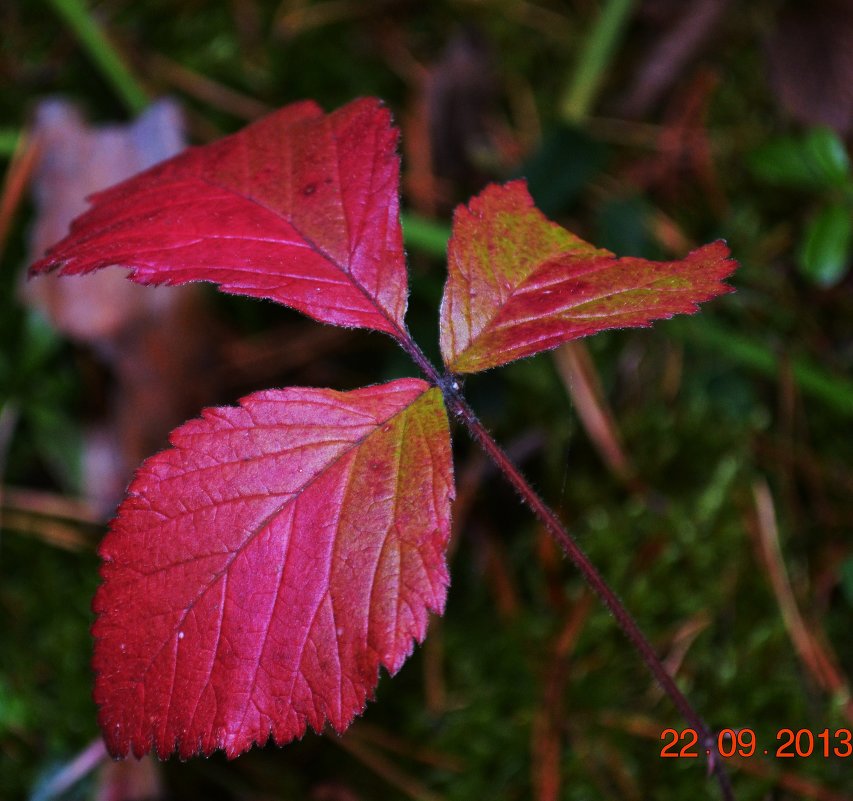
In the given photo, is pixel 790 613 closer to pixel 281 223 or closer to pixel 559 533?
pixel 559 533

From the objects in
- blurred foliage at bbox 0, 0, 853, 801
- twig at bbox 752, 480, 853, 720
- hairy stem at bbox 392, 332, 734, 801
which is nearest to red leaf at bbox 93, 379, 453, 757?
hairy stem at bbox 392, 332, 734, 801

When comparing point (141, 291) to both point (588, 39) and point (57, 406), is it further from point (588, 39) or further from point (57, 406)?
point (588, 39)

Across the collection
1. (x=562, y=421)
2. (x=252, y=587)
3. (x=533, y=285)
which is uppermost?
(x=533, y=285)

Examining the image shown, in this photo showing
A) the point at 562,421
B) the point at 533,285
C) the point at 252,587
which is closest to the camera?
the point at 252,587

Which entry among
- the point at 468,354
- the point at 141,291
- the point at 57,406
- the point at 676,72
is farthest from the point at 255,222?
the point at 676,72

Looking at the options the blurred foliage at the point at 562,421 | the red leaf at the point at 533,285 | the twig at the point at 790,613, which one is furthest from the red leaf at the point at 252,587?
the twig at the point at 790,613

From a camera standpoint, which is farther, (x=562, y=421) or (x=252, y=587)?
(x=562, y=421)

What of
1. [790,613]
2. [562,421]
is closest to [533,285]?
[562,421]
